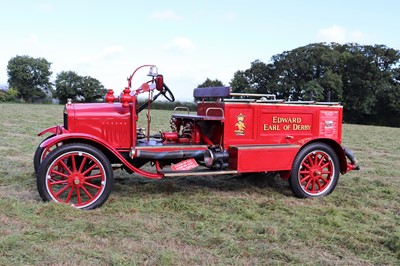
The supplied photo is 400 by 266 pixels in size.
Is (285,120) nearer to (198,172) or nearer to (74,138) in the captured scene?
(198,172)

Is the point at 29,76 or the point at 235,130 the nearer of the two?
the point at 235,130

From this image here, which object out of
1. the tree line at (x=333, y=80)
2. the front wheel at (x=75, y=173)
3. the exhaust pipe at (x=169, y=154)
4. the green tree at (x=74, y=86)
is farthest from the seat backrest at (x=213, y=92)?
the green tree at (x=74, y=86)

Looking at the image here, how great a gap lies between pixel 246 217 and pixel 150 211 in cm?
112

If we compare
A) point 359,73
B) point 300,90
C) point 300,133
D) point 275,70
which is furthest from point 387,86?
point 300,133

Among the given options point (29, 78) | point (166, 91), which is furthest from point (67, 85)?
point (166, 91)

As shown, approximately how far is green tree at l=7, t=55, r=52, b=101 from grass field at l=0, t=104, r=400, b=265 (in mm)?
67196

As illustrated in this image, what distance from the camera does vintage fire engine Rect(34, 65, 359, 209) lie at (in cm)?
493

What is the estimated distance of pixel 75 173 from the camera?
16.1 ft

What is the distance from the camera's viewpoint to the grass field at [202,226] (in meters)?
3.56

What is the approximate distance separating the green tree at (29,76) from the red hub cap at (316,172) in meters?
67.7

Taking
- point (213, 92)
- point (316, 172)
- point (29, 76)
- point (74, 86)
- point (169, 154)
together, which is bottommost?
point (316, 172)

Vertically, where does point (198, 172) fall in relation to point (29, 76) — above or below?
below

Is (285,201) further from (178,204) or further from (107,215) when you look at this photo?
(107,215)

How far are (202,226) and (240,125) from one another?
5.83 feet
